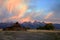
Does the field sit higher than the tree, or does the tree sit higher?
the tree

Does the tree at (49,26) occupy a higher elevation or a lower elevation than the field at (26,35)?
higher

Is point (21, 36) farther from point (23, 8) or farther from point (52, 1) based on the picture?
point (52, 1)

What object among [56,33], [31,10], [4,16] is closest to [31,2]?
[31,10]

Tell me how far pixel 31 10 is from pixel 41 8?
186 mm

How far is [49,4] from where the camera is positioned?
8.22 feet

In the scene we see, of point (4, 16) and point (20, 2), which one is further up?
point (20, 2)

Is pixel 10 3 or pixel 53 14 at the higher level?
pixel 10 3

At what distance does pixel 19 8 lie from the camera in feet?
8.21

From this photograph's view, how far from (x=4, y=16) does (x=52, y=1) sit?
899mm

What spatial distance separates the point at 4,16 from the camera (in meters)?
2.47

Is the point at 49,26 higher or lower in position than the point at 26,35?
higher

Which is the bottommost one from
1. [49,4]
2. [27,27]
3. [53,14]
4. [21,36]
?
[21,36]

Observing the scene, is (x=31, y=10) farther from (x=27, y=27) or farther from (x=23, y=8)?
(x=27, y=27)

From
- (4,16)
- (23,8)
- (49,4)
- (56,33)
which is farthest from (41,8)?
(4,16)
